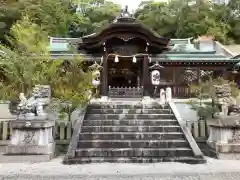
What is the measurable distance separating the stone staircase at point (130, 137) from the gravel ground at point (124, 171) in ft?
1.57

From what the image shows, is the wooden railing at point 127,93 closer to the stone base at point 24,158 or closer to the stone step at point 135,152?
the stone step at point 135,152

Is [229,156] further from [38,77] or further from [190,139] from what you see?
[38,77]

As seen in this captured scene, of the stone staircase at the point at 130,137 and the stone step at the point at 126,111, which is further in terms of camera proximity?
the stone step at the point at 126,111

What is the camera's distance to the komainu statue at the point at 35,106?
8.18 m

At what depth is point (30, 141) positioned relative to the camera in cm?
790

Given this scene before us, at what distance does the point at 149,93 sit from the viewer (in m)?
17.3

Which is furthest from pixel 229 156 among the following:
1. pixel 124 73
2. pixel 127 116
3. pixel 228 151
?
pixel 124 73

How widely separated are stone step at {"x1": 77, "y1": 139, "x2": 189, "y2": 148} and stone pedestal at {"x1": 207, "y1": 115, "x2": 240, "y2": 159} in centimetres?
93

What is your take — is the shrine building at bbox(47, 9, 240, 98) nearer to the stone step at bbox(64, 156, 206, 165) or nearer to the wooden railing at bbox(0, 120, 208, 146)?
the wooden railing at bbox(0, 120, 208, 146)

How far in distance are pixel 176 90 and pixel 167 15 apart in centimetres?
2433

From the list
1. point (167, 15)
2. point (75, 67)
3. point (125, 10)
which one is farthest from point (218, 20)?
point (75, 67)

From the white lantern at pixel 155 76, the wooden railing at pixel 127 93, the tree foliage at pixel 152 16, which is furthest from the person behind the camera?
the tree foliage at pixel 152 16

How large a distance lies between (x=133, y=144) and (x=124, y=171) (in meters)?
2.04

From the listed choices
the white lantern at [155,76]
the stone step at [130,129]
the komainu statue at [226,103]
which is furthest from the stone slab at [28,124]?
the white lantern at [155,76]
